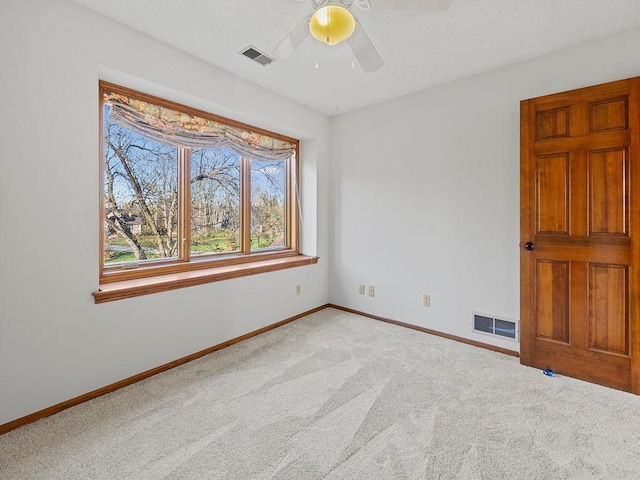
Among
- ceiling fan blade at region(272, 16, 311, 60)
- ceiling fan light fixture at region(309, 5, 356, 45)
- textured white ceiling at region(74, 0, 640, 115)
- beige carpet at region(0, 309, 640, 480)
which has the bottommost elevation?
beige carpet at region(0, 309, 640, 480)

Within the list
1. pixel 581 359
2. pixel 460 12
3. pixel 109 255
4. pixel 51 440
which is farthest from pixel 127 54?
pixel 581 359

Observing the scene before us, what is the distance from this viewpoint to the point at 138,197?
103 inches

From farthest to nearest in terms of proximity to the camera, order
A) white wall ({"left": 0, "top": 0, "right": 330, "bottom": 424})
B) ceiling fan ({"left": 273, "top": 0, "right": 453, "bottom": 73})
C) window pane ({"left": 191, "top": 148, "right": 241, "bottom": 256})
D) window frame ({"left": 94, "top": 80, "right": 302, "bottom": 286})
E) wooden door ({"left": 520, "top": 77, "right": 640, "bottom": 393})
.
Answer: window pane ({"left": 191, "top": 148, "right": 241, "bottom": 256}) → window frame ({"left": 94, "top": 80, "right": 302, "bottom": 286}) → wooden door ({"left": 520, "top": 77, "right": 640, "bottom": 393}) → white wall ({"left": 0, "top": 0, "right": 330, "bottom": 424}) → ceiling fan ({"left": 273, "top": 0, "right": 453, "bottom": 73})

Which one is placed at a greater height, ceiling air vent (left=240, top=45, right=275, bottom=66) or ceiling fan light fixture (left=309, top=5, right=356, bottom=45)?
ceiling air vent (left=240, top=45, right=275, bottom=66)

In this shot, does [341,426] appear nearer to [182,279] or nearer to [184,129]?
[182,279]

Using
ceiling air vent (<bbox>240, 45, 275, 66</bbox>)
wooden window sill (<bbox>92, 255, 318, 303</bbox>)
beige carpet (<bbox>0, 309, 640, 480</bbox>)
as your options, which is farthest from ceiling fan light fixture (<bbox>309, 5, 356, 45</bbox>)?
beige carpet (<bbox>0, 309, 640, 480</bbox>)

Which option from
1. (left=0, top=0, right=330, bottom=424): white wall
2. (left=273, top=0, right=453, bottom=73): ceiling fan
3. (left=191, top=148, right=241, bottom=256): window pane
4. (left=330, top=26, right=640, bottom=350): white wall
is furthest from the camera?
(left=191, top=148, right=241, bottom=256): window pane

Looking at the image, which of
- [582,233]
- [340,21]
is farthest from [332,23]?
[582,233]

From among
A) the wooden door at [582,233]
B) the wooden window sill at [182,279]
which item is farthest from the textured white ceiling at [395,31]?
the wooden window sill at [182,279]

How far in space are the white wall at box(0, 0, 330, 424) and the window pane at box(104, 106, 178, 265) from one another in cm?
37

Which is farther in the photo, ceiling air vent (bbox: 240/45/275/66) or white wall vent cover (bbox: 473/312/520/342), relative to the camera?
white wall vent cover (bbox: 473/312/520/342)

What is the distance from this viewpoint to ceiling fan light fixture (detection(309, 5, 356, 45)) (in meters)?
1.70

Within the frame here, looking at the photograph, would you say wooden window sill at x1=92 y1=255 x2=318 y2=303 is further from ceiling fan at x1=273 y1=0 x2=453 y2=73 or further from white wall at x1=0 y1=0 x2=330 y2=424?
ceiling fan at x1=273 y1=0 x2=453 y2=73

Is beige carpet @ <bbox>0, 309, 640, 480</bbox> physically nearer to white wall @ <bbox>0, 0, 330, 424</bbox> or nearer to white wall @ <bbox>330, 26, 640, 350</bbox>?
white wall @ <bbox>0, 0, 330, 424</bbox>
